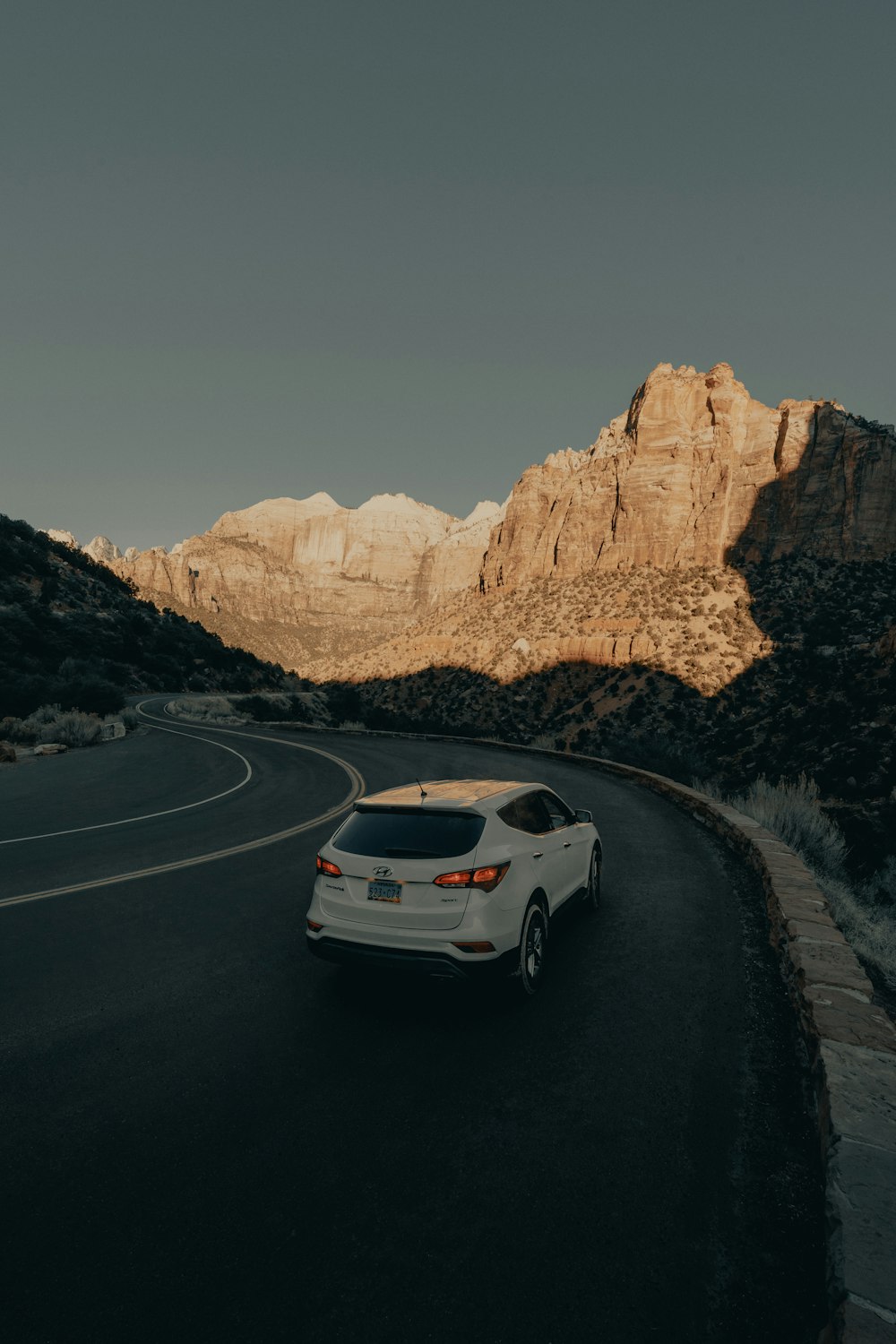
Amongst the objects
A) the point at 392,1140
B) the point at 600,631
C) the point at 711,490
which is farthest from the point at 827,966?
the point at 711,490

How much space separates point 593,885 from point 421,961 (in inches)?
124

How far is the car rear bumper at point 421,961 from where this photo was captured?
4.45 metres

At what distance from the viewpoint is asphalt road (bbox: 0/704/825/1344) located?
2457 millimetres

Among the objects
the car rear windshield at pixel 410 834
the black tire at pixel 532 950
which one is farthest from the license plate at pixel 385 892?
the black tire at pixel 532 950

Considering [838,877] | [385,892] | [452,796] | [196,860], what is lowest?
Result: [196,860]

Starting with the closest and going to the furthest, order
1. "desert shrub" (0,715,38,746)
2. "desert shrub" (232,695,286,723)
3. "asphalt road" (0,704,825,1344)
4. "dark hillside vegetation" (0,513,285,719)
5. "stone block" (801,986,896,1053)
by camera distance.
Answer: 1. "asphalt road" (0,704,825,1344)
2. "stone block" (801,986,896,1053)
3. "desert shrub" (0,715,38,746)
4. "dark hillside vegetation" (0,513,285,719)
5. "desert shrub" (232,695,286,723)

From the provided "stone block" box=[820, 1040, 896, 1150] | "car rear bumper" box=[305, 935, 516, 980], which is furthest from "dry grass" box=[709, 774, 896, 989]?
"car rear bumper" box=[305, 935, 516, 980]

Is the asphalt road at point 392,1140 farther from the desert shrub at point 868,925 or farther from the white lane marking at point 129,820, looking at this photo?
the white lane marking at point 129,820

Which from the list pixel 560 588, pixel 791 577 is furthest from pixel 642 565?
pixel 791 577

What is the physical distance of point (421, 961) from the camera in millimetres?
4488

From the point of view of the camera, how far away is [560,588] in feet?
271

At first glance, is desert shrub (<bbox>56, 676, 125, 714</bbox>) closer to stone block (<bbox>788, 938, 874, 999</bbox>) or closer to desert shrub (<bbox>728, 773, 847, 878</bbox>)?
desert shrub (<bbox>728, 773, 847, 878</bbox>)

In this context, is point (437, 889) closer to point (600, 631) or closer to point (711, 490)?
point (600, 631)

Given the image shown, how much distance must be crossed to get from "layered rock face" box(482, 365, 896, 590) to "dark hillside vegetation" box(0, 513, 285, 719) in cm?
4222
